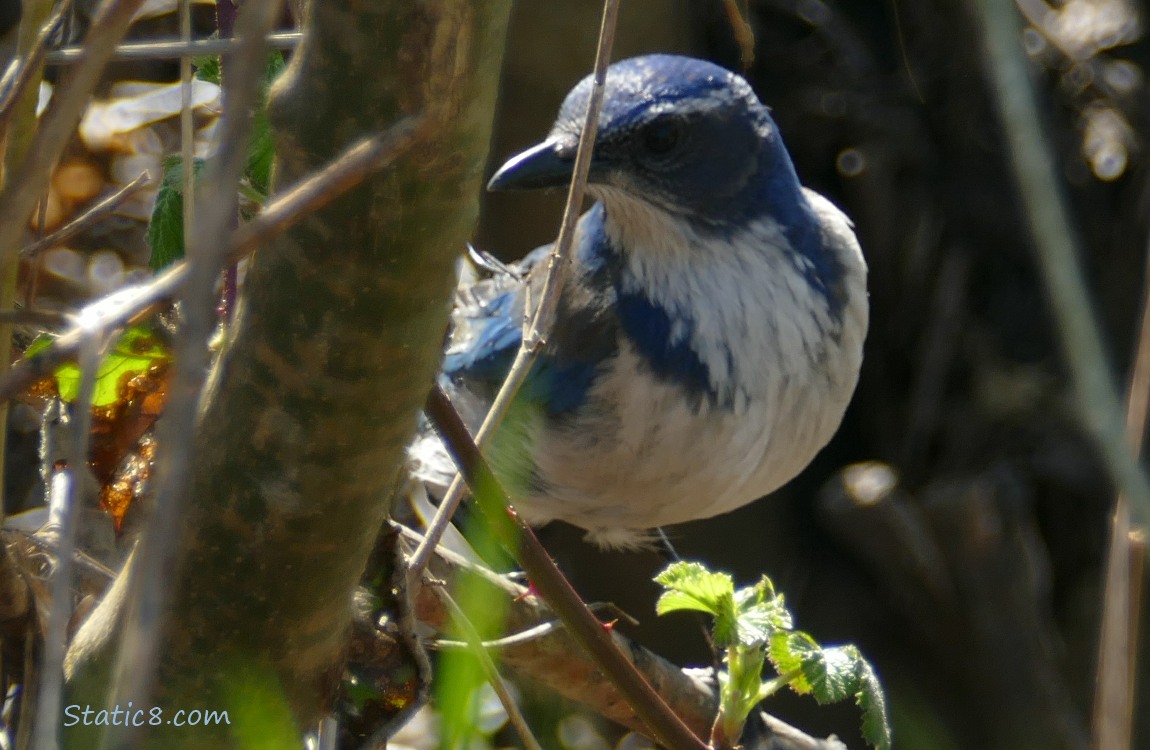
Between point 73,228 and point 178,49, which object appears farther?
point 73,228

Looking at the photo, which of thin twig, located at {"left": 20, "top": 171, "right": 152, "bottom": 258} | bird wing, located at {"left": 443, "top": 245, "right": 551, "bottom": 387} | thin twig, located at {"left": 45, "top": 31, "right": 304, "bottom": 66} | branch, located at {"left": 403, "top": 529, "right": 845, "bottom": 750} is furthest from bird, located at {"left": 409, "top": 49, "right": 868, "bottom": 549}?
thin twig, located at {"left": 45, "top": 31, "right": 304, "bottom": 66}

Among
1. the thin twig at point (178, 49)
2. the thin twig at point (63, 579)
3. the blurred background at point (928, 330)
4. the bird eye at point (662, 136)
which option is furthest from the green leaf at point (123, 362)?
the blurred background at point (928, 330)

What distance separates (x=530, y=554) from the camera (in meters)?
1.52

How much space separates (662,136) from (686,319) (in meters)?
0.43

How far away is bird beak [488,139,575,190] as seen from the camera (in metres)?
2.79

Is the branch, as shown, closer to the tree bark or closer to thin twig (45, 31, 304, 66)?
the tree bark

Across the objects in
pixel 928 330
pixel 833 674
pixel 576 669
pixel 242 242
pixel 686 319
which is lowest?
pixel 576 669

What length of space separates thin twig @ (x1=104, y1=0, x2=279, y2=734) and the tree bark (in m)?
0.31

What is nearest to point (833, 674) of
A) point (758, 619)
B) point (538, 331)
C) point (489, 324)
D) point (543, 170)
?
point (758, 619)

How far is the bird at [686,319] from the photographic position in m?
2.94

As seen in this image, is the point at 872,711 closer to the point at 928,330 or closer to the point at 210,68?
the point at 210,68

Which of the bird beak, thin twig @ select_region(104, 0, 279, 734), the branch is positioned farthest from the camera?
the bird beak

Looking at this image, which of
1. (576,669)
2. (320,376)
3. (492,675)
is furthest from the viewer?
(576,669)

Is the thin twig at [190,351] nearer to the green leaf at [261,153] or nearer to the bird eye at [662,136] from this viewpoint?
the green leaf at [261,153]
